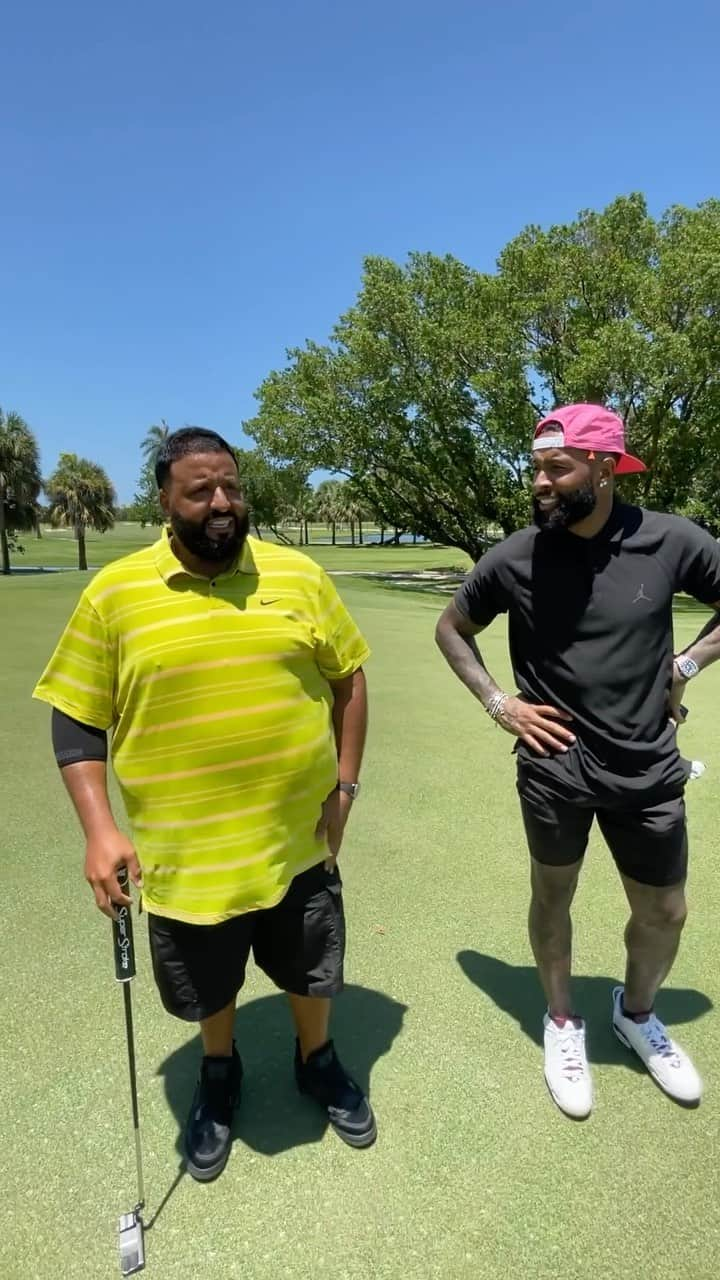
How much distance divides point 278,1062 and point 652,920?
4.52 ft

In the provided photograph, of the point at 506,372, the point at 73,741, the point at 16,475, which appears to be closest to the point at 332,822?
the point at 73,741

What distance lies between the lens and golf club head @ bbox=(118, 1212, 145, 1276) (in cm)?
184

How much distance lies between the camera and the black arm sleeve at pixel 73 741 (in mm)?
1976

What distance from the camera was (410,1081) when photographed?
247 centimetres

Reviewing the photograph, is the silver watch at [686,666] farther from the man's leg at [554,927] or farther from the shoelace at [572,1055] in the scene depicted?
the shoelace at [572,1055]

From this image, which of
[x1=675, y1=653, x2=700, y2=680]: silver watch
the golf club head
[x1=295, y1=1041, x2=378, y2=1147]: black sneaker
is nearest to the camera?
the golf club head

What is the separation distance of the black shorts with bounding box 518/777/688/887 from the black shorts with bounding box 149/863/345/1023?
2.25ft

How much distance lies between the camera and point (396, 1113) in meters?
2.34

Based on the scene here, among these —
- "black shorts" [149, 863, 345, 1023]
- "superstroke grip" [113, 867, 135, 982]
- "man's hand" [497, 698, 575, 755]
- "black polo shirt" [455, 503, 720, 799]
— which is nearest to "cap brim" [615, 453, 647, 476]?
"black polo shirt" [455, 503, 720, 799]

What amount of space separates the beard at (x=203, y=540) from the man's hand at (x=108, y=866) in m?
0.76

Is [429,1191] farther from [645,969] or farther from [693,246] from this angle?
[693,246]

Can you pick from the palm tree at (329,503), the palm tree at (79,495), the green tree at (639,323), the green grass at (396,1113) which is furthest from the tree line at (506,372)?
the palm tree at (329,503)

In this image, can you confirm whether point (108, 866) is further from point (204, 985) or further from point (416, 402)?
point (416, 402)

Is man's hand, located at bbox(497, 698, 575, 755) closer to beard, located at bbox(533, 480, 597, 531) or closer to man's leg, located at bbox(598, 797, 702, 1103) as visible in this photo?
man's leg, located at bbox(598, 797, 702, 1103)
